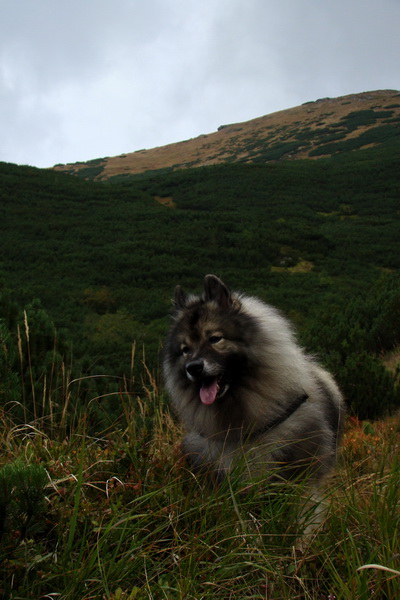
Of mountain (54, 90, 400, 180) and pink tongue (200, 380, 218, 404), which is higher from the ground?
mountain (54, 90, 400, 180)

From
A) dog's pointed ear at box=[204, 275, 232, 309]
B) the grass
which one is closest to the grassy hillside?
dog's pointed ear at box=[204, 275, 232, 309]

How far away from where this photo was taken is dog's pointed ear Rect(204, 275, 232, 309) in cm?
299

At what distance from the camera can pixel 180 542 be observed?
1.99m

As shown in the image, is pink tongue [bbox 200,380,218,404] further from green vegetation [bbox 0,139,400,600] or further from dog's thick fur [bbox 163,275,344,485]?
green vegetation [bbox 0,139,400,600]

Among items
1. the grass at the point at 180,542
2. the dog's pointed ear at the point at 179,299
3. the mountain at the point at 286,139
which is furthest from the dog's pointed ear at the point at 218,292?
the mountain at the point at 286,139

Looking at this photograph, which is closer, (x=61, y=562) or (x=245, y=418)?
(x=61, y=562)

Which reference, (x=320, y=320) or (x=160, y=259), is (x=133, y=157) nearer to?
(x=160, y=259)

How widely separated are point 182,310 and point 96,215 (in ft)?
97.0

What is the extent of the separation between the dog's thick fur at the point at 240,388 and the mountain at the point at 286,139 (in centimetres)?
5188

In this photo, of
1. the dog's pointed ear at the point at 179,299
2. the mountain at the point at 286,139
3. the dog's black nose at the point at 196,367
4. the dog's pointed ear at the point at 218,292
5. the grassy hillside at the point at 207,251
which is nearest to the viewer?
the dog's black nose at the point at 196,367

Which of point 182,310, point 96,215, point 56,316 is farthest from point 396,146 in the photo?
point 182,310

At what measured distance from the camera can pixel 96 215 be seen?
103ft

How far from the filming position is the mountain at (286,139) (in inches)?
Result: 2173

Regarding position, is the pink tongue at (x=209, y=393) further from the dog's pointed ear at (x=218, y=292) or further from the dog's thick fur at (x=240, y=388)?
the dog's pointed ear at (x=218, y=292)
